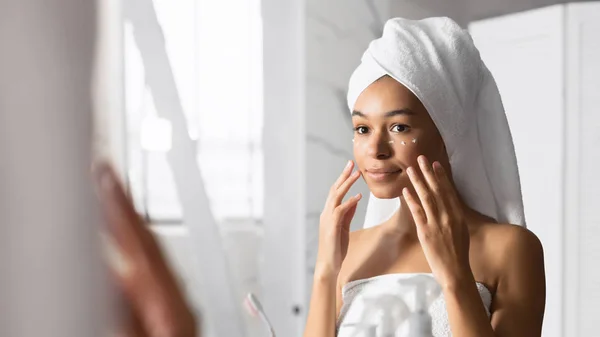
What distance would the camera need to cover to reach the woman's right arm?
79cm

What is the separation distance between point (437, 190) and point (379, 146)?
10 cm

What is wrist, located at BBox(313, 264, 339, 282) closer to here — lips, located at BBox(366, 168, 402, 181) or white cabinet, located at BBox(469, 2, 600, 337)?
lips, located at BBox(366, 168, 402, 181)

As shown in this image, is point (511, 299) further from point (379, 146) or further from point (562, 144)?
point (562, 144)

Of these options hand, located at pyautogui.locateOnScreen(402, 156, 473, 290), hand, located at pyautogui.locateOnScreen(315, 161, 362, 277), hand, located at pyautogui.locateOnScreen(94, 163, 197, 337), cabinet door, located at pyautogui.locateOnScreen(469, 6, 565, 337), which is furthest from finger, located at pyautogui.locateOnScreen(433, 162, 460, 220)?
hand, located at pyautogui.locateOnScreen(94, 163, 197, 337)

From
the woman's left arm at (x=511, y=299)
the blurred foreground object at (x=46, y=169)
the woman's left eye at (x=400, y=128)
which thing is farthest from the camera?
the woman's left eye at (x=400, y=128)

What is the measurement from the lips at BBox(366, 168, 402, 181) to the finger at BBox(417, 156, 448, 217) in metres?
0.05

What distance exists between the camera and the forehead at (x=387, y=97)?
80 centimetres

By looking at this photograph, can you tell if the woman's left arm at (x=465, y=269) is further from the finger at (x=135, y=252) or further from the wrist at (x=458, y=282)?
the finger at (x=135, y=252)

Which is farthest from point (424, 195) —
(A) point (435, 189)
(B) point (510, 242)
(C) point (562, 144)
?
(C) point (562, 144)

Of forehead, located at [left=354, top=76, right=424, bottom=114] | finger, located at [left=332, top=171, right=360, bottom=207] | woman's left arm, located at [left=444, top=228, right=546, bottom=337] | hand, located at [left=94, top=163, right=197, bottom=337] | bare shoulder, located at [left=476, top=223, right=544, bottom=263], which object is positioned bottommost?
woman's left arm, located at [left=444, top=228, right=546, bottom=337]

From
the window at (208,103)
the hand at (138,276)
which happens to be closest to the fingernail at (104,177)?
the hand at (138,276)

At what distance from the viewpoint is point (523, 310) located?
2.40 ft

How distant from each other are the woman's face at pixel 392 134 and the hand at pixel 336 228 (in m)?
0.03

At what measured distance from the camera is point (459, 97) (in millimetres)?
786
